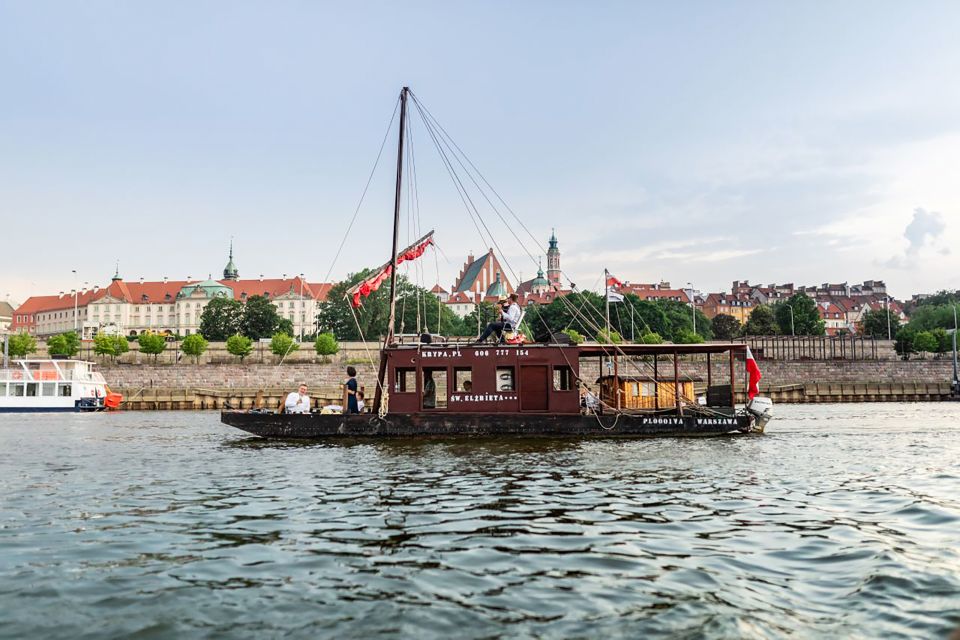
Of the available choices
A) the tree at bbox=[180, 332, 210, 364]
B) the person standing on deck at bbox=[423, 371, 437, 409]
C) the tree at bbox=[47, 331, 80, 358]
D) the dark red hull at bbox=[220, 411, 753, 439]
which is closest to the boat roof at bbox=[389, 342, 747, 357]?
the person standing on deck at bbox=[423, 371, 437, 409]

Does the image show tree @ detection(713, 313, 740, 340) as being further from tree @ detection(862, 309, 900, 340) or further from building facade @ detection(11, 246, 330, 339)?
building facade @ detection(11, 246, 330, 339)

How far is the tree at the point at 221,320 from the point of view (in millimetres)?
116750

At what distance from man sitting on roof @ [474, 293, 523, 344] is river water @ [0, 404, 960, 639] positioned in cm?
840

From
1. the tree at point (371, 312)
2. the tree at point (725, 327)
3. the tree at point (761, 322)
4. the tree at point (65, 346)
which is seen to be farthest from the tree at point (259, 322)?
the tree at point (761, 322)

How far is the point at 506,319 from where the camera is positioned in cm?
2572

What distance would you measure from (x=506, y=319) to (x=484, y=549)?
1708cm

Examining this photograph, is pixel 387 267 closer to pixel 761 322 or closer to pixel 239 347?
pixel 239 347

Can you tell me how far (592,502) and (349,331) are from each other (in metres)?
102

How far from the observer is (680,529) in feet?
32.6

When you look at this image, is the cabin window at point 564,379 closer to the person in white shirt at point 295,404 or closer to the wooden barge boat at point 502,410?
the wooden barge boat at point 502,410

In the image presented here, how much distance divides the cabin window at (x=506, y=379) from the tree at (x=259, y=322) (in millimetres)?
95368

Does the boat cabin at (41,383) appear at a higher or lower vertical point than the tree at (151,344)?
lower

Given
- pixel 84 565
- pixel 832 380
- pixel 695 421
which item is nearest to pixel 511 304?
pixel 695 421

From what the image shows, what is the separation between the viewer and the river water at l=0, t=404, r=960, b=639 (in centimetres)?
634
